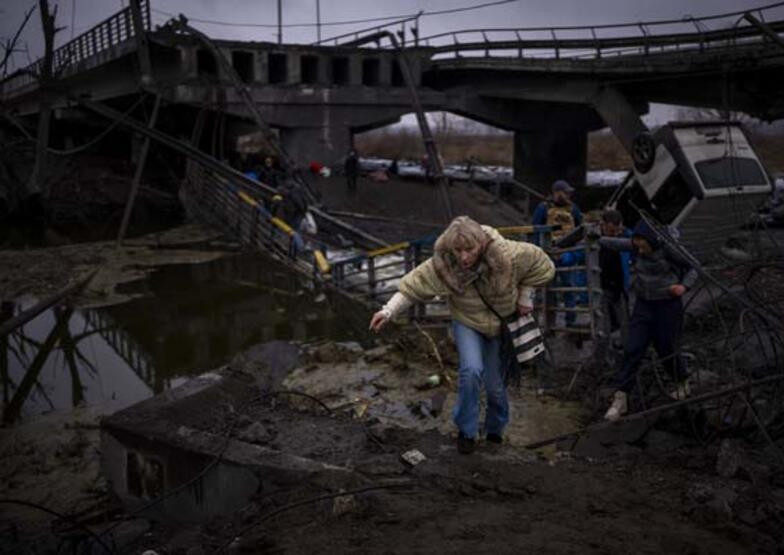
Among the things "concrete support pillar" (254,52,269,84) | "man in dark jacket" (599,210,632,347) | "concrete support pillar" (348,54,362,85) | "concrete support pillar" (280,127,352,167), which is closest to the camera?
"man in dark jacket" (599,210,632,347)

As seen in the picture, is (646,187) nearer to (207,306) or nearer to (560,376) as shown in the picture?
(560,376)

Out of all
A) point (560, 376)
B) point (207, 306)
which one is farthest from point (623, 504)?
point (207, 306)

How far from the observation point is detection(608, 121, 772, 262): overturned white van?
42.3 feet

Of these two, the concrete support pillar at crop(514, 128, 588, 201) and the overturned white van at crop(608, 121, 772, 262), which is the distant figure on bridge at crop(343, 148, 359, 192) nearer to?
the concrete support pillar at crop(514, 128, 588, 201)

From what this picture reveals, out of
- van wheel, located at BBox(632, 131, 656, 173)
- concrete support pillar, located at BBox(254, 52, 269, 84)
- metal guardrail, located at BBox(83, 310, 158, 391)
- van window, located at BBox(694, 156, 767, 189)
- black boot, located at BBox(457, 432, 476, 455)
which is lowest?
metal guardrail, located at BBox(83, 310, 158, 391)

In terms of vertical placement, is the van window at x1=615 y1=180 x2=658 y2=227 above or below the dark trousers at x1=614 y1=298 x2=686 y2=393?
above

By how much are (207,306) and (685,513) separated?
10052 mm

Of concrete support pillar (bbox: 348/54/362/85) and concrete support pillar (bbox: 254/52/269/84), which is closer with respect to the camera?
concrete support pillar (bbox: 254/52/269/84)

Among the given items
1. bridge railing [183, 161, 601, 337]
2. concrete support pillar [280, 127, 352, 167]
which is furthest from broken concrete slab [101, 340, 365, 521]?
concrete support pillar [280, 127, 352, 167]

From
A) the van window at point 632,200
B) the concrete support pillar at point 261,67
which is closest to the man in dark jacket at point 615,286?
the van window at point 632,200

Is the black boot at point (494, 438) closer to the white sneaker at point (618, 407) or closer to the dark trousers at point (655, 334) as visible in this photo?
the white sneaker at point (618, 407)

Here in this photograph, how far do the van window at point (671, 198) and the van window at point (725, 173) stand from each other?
1.24 feet

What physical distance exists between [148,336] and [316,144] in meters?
20.1

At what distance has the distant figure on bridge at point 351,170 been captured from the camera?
27.5 metres
